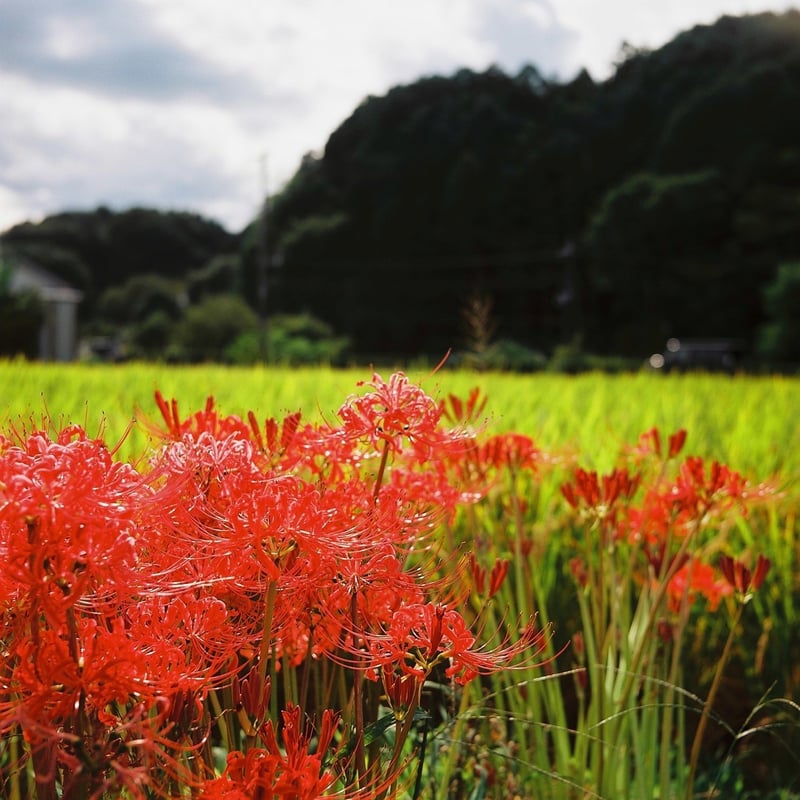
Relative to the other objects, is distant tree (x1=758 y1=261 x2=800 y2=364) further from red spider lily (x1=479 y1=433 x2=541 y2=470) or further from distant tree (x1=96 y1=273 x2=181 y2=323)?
distant tree (x1=96 y1=273 x2=181 y2=323)

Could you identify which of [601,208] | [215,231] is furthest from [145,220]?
[601,208]

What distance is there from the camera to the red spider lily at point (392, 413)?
3.51 ft

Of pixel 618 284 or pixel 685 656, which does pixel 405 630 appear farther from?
pixel 618 284

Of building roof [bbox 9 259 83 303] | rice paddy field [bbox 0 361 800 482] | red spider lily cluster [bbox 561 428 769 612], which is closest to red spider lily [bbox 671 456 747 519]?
red spider lily cluster [bbox 561 428 769 612]

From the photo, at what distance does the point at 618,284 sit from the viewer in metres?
32.5

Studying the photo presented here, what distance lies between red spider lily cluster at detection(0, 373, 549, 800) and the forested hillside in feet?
72.3

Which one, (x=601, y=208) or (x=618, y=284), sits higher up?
(x=601, y=208)

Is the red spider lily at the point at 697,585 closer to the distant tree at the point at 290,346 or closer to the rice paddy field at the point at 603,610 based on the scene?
the rice paddy field at the point at 603,610

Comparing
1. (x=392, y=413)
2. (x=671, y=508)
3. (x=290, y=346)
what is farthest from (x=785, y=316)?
(x=392, y=413)

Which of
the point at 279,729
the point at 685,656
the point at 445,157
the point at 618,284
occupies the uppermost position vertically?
the point at 445,157

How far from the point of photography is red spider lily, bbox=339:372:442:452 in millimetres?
1070

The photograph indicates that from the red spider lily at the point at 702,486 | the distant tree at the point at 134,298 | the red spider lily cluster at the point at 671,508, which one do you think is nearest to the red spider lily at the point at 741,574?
the red spider lily cluster at the point at 671,508

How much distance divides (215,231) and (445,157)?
29.6 m

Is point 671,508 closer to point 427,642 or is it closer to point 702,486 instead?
point 702,486
